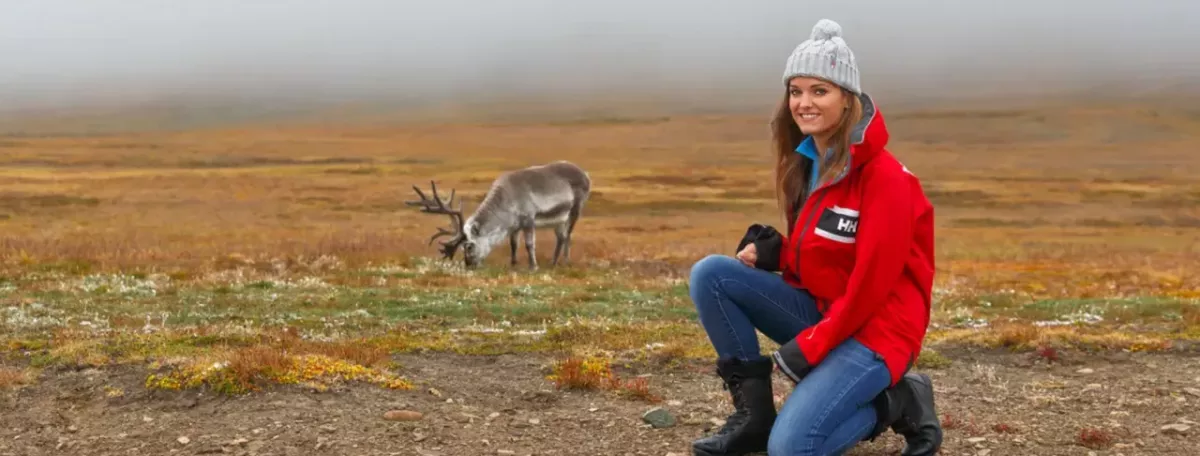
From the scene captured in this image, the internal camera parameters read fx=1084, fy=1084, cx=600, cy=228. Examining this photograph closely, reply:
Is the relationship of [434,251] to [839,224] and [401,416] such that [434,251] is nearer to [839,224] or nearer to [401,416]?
[401,416]

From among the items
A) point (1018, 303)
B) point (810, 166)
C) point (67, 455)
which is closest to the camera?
point (810, 166)

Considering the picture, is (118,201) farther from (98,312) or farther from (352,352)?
(352,352)

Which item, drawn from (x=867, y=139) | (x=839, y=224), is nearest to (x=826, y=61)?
(x=867, y=139)

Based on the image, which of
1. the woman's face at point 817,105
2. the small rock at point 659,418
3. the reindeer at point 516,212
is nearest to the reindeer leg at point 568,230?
the reindeer at point 516,212

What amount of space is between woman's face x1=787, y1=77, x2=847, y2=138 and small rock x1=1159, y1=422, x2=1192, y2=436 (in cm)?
373

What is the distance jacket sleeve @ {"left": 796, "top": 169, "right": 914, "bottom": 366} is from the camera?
5723 millimetres

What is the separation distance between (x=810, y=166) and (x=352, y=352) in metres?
5.20

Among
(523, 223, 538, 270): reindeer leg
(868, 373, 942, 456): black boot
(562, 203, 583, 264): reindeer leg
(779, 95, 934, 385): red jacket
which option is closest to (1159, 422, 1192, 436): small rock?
(868, 373, 942, 456): black boot

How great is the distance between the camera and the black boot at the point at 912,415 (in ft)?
20.4

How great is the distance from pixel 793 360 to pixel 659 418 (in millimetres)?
2203

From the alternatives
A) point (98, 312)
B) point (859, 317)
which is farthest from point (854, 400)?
point (98, 312)

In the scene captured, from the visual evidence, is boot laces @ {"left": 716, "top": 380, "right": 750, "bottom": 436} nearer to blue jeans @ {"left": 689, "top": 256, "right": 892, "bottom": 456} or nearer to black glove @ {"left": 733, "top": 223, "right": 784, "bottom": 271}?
blue jeans @ {"left": 689, "top": 256, "right": 892, "bottom": 456}

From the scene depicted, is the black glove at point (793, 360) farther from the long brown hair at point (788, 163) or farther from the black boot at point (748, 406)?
the long brown hair at point (788, 163)

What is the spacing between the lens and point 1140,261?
123 feet
